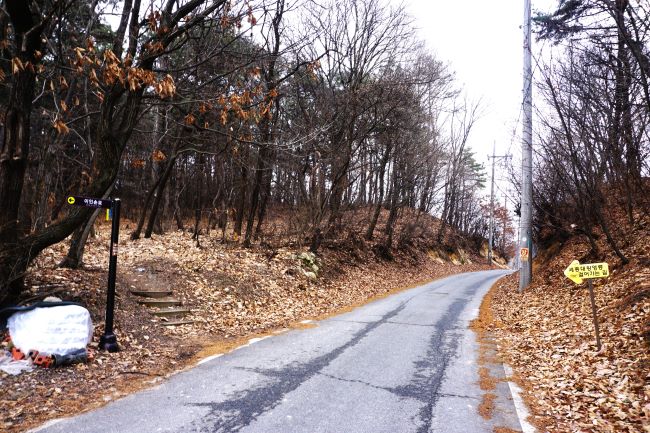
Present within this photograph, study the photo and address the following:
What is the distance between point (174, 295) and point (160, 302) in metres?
0.79

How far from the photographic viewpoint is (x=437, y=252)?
3797 cm

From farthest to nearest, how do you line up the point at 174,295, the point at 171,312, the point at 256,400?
the point at 174,295 < the point at 171,312 < the point at 256,400

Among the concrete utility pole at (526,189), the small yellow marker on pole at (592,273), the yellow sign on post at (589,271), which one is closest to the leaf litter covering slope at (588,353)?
the small yellow marker on pole at (592,273)

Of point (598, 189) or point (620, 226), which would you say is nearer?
point (598, 189)

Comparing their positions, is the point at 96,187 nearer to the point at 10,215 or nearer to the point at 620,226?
the point at 10,215

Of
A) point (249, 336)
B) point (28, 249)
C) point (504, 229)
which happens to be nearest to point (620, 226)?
point (249, 336)

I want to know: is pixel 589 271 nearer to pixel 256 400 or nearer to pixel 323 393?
pixel 323 393

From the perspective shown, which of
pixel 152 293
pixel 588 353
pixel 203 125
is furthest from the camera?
pixel 203 125

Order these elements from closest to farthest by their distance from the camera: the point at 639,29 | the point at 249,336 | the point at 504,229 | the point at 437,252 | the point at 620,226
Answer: the point at 639,29, the point at 249,336, the point at 620,226, the point at 437,252, the point at 504,229

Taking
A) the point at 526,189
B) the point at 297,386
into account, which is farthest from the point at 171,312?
the point at 526,189

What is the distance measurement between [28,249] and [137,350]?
233 cm

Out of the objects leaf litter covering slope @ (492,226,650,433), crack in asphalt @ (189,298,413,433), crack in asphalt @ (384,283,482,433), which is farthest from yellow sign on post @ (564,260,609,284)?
crack in asphalt @ (189,298,413,433)

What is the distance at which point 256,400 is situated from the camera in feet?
16.7

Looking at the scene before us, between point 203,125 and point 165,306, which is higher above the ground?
point 203,125
